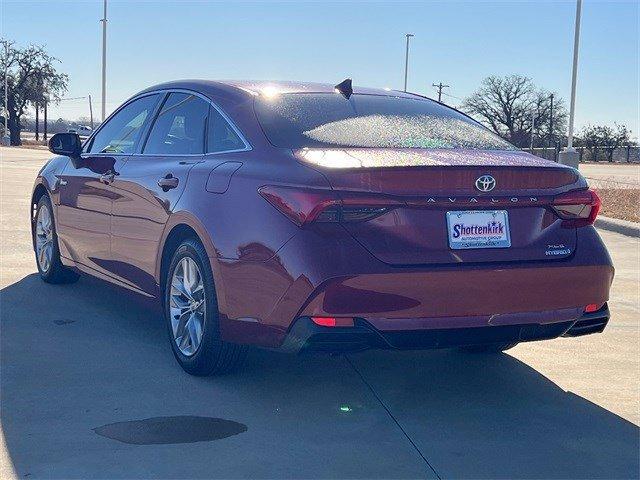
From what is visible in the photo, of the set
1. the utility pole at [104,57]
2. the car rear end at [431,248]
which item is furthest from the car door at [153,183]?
the utility pole at [104,57]

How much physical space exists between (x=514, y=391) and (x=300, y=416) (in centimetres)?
124

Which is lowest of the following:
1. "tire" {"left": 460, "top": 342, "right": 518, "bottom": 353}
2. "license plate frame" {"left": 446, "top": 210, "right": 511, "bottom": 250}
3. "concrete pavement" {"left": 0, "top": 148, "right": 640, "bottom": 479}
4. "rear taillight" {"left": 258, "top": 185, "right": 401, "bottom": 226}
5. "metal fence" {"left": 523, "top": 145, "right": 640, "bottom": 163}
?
"metal fence" {"left": 523, "top": 145, "right": 640, "bottom": 163}

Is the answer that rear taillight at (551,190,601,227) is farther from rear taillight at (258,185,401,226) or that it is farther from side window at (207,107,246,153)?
side window at (207,107,246,153)

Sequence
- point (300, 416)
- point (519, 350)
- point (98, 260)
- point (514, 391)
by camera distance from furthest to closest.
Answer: point (98, 260) → point (519, 350) → point (514, 391) → point (300, 416)

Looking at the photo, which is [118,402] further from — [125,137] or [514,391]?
[125,137]

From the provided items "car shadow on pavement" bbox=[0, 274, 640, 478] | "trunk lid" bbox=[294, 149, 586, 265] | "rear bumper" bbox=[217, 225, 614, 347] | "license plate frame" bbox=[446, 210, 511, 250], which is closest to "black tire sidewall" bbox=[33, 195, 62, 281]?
"car shadow on pavement" bbox=[0, 274, 640, 478]

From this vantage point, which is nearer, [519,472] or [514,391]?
[519,472]

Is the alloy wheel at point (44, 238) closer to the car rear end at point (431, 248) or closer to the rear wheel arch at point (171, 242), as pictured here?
the rear wheel arch at point (171, 242)

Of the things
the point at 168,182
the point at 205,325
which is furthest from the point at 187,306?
the point at 168,182

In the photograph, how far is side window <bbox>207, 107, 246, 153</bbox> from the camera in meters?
4.89

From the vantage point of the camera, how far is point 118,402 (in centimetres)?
448

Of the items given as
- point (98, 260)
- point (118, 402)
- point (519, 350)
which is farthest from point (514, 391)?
point (98, 260)

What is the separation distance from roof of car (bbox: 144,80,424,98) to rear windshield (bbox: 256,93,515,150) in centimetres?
11

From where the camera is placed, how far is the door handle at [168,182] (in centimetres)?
516
